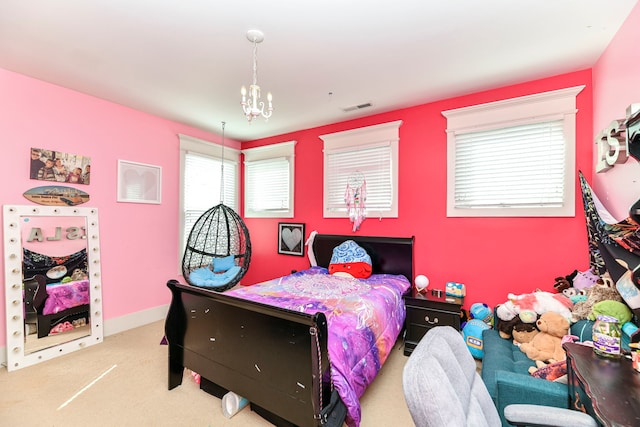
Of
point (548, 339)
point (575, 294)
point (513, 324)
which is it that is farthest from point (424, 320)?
point (575, 294)

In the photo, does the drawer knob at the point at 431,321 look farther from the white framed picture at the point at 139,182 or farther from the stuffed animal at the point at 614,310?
the white framed picture at the point at 139,182

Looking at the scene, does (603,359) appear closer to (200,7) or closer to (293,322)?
(293,322)

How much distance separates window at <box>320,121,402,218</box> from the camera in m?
3.51

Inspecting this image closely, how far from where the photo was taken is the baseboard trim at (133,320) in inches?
129

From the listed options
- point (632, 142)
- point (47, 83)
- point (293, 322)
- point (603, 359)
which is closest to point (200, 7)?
point (293, 322)

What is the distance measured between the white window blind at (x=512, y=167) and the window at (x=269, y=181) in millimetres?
2465

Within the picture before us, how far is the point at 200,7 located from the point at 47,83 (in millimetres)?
2294

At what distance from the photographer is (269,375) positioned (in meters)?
1.70

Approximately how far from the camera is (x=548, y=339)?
6.49 feet

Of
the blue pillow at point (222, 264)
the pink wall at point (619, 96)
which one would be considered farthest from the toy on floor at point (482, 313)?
the blue pillow at point (222, 264)

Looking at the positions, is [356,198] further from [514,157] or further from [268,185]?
[514,157]

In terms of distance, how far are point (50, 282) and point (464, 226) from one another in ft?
14.5

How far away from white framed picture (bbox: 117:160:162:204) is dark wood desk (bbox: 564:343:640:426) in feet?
14.2

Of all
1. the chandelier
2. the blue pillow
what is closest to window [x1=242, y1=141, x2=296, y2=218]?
the blue pillow
